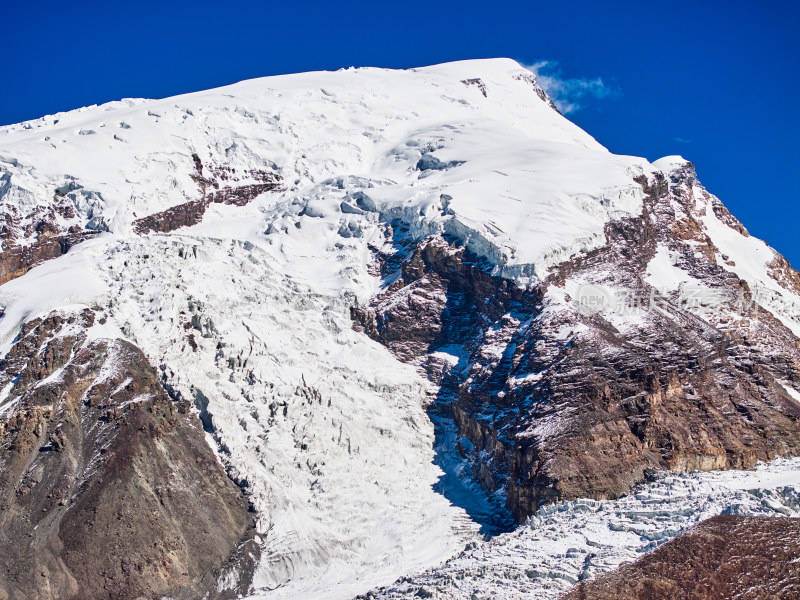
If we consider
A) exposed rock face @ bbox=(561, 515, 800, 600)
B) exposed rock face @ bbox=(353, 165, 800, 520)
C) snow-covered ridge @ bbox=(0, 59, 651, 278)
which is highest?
snow-covered ridge @ bbox=(0, 59, 651, 278)

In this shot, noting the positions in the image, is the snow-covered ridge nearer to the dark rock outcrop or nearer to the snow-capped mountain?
the snow-capped mountain

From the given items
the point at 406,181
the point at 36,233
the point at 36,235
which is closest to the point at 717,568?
the point at 406,181

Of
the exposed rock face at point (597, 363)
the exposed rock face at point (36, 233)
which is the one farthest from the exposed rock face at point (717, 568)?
the exposed rock face at point (36, 233)

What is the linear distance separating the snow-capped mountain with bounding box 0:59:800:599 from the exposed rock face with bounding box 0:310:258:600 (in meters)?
0.31

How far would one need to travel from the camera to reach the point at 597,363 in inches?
5468

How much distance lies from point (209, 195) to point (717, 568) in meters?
116

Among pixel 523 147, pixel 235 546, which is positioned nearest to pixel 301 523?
pixel 235 546

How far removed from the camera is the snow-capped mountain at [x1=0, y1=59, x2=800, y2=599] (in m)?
124

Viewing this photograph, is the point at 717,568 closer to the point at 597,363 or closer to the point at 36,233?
the point at 597,363

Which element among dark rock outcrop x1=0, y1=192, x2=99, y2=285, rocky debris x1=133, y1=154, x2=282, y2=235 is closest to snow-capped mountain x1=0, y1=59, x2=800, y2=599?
dark rock outcrop x1=0, y1=192, x2=99, y2=285

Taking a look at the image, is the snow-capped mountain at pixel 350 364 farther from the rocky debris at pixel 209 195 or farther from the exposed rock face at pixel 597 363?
the rocky debris at pixel 209 195

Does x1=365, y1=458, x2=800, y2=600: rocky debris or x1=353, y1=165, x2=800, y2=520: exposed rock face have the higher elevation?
x1=353, y1=165, x2=800, y2=520: exposed rock face

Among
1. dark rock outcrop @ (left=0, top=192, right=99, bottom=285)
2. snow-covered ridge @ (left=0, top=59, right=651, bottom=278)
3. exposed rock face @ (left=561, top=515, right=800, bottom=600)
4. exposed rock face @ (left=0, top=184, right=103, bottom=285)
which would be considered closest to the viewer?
exposed rock face @ (left=561, top=515, right=800, bottom=600)

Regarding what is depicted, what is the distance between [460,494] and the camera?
136m
